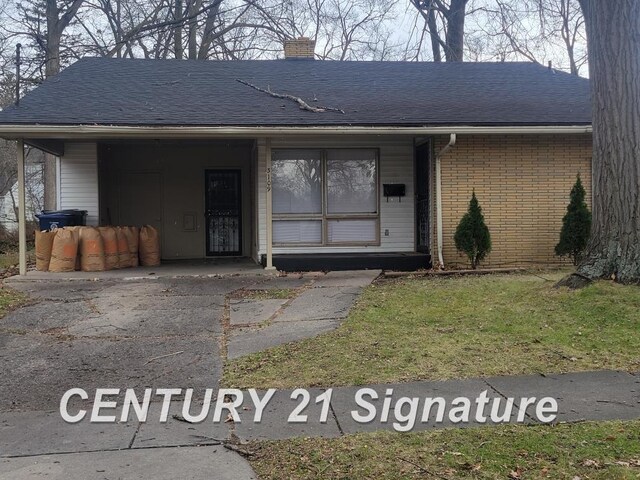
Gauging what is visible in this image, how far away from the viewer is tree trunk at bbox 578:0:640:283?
7.75 m

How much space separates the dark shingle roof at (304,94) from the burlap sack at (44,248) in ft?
7.59

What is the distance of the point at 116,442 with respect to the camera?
12.9 ft

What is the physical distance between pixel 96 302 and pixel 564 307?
616 cm

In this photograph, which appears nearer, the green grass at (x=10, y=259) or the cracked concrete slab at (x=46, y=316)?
the cracked concrete slab at (x=46, y=316)

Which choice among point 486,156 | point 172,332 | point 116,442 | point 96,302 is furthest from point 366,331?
point 486,156

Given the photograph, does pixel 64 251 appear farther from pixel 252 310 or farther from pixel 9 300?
pixel 252 310

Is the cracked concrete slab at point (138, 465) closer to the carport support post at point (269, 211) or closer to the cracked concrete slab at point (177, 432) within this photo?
the cracked concrete slab at point (177, 432)

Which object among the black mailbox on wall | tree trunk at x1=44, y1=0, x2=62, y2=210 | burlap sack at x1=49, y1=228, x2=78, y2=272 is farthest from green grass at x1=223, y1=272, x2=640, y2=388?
tree trunk at x1=44, y1=0, x2=62, y2=210

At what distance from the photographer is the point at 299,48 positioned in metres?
17.3

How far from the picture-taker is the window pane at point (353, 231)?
1240cm

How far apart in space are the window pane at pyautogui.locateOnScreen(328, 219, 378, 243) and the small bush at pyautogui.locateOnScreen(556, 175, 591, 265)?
3.53 m

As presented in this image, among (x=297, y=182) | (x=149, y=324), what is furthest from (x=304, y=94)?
(x=149, y=324)

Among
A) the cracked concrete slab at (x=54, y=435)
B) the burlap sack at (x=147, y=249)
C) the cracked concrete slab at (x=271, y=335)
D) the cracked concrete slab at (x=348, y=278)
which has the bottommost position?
the cracked concrete slab at (x=54, y=435)

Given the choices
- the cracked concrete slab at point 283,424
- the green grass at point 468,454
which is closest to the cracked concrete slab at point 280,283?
the cracked concrete slab at point 283,424
